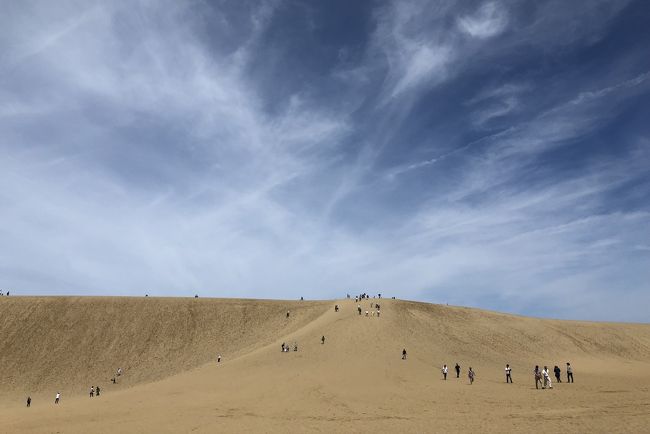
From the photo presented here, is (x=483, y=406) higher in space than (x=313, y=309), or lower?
lower

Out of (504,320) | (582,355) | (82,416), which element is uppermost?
(504,320)

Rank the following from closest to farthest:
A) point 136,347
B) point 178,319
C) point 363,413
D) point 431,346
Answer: point 363,413
point 431,346
point 136,347
point 178,319

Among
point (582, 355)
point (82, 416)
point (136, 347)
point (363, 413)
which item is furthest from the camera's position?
point (136, 347)

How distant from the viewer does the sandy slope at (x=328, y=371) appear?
21828 millimetres

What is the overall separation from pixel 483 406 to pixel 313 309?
127ft

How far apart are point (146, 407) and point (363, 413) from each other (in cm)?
1242

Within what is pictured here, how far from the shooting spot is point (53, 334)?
56656 millimetres

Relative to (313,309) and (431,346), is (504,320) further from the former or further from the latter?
(313,309)

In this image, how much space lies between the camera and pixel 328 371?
3444 centimetres

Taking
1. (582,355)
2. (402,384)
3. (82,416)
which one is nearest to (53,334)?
(82,416)

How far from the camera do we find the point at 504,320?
189 feet

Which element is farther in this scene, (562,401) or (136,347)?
(136,347)

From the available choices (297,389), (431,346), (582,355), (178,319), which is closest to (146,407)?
(297,389)

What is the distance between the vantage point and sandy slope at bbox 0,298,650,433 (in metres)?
21.8
